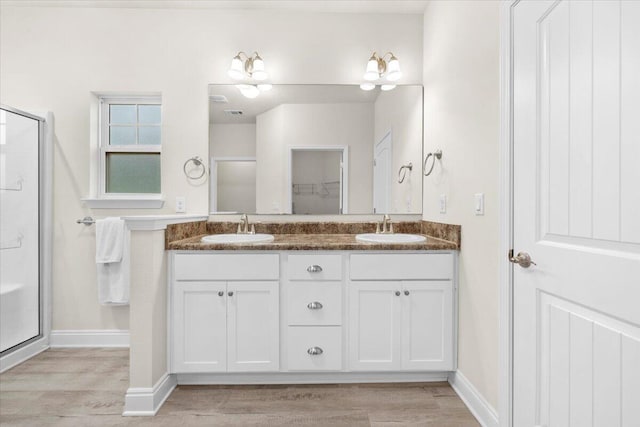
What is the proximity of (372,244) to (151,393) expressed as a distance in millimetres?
1403

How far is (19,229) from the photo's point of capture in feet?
7.96

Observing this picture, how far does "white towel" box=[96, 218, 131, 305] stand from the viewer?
2.45m

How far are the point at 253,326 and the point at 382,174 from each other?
1.40 metres

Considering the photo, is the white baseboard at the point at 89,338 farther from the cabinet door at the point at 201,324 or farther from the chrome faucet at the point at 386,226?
the chrome faucet at the point at 386,226

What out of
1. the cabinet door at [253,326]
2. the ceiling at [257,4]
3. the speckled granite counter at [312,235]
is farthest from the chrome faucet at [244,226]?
the ceiling at [257,4]

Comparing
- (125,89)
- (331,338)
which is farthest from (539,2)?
(125,89)

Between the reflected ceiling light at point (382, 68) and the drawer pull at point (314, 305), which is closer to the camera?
the drawer pull at point (314, 305)

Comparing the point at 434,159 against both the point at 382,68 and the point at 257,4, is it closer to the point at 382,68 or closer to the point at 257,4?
the point at 382,68

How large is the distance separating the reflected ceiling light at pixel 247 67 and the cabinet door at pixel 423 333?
1.79m

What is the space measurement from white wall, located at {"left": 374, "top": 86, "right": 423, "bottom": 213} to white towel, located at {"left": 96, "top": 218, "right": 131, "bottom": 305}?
1.95 meters

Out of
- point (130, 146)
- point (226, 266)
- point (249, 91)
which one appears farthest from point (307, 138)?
point (130, 146)

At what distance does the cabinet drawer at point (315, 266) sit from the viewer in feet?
6.63

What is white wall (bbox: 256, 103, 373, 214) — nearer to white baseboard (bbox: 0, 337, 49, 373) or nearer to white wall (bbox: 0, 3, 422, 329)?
white wall (bbox: 0, 3, 422, 329)

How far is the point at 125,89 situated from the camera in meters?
2.62
